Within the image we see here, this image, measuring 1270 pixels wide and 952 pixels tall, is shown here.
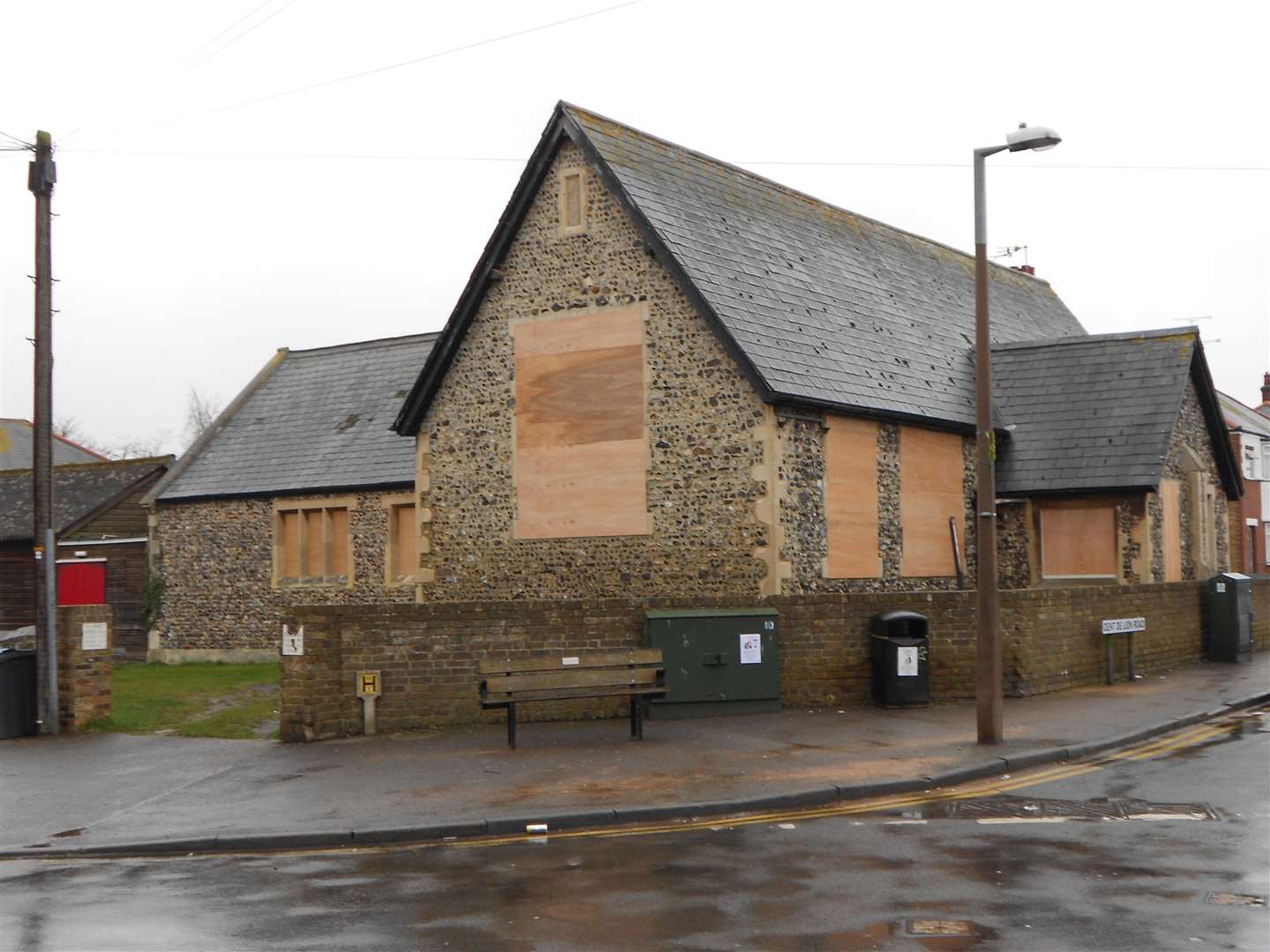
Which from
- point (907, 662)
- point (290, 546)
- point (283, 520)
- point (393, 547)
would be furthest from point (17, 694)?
point (283, 520)

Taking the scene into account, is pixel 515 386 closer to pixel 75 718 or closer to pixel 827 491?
pixel 827 491

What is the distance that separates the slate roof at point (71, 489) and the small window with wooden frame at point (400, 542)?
9480 millimetres

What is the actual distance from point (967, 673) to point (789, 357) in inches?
240

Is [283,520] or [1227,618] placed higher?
[283,520]

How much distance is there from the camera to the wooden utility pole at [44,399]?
18.6m

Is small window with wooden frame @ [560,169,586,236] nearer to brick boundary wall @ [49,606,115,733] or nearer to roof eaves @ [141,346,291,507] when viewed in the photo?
brick boundary wall @ [49,606,115,733]

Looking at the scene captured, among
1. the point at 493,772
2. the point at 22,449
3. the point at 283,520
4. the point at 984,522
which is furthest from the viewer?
the point at 22,449

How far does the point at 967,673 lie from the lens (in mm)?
18938

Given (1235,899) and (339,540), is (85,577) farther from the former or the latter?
(1235,899)

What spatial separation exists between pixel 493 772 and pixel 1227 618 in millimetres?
16731

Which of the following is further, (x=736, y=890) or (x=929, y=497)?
(x=929, y=497)

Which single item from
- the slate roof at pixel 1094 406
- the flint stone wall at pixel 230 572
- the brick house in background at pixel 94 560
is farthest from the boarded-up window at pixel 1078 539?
the brick house in background at pixel 94 560

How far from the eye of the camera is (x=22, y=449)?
59344mm

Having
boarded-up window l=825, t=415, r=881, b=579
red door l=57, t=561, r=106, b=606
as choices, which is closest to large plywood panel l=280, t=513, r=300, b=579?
red door l=57, t=561, r=106, b=606
